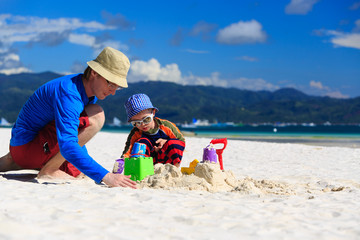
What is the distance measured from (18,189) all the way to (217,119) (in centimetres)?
14361

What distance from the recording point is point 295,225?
7.47ft

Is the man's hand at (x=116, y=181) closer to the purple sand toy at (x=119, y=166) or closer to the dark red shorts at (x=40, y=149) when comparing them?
the purple sand toy at (x=119, y=166)

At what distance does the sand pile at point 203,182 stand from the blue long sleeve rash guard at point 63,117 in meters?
0.59

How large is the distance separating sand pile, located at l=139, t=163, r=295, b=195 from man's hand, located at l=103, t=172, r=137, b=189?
0.21 m

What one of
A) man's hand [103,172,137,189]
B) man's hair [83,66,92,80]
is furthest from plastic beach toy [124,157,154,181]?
man's hair [83,66,92,80]

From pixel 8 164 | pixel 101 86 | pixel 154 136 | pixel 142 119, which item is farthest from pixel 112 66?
pixel 8 164

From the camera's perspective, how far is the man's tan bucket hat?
3.25 meters

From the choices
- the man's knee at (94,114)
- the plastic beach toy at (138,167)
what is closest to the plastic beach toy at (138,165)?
the plastic beach toy at (138,167)

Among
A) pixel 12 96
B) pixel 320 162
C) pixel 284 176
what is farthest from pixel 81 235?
pixel 12 96

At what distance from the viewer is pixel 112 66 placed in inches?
130

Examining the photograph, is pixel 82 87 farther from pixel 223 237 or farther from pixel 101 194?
pixel 223 237

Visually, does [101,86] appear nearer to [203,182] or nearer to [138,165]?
[138,165]

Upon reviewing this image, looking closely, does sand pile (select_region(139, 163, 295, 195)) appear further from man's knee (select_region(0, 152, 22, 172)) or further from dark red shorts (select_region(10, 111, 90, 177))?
man's knee (select_region(0, 152, 22, 172))

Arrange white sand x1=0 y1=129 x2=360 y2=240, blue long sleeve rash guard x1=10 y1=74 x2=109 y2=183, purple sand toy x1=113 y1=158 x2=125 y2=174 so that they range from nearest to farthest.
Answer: white sand x1=0 y1=129 x2=360 y2=240 < blue long sleeve rash guard x1=10 y1=74 x2=109 y2=183 < purple sand toy x1=113 y1=158 x2=125 y2=174
